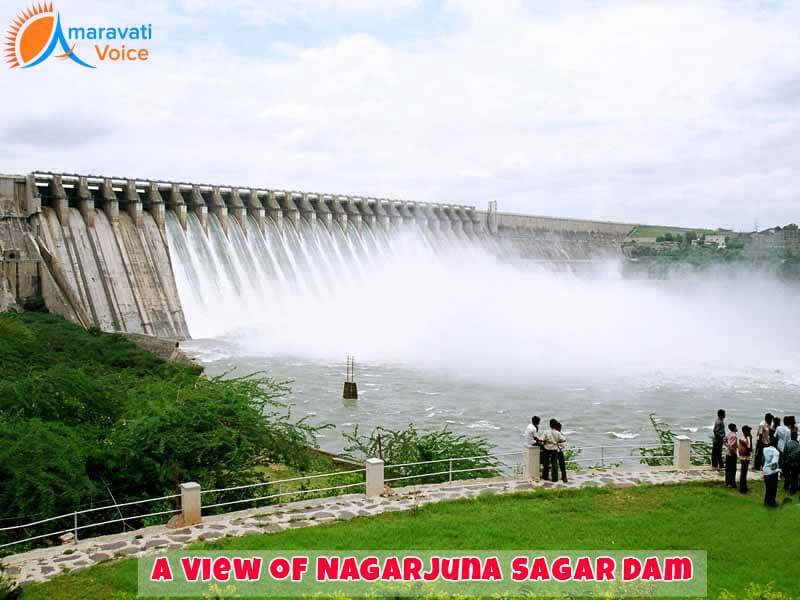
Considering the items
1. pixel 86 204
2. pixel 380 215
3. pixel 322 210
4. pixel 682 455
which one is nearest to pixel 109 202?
pixel 86 204

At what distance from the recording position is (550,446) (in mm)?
13078

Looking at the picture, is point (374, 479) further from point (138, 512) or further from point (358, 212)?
point (358, 212)

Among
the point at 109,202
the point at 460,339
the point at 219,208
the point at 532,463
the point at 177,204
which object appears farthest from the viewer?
the point at 219,208

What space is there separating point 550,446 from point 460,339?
26.4m

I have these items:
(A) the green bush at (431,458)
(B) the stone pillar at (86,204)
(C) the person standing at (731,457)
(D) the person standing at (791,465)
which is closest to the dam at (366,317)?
(B) the stone pillar at (86,204)

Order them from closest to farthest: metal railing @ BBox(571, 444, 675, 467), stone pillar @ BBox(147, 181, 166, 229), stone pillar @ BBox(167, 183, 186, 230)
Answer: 1. metal railing @ BBox(571, 444, 675, 467)
2. stone pillar @ BBox(147, 181, 166, 229)
3. stone pillar @ BBox(167, 183, 186, 230)

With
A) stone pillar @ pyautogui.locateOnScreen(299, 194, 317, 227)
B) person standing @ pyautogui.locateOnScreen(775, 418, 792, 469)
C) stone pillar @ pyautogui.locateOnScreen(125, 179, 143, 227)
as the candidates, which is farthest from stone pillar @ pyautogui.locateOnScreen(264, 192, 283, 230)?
person standing @ pyautogui.locateOnScreen(775, 418, 792, 469)

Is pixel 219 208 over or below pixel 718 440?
over

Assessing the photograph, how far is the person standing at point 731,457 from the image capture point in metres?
12.9

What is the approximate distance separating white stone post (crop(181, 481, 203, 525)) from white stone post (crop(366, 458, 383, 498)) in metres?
2.83

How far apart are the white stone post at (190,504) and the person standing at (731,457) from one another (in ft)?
28.9

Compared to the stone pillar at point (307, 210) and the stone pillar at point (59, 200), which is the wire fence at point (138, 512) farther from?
the stone pillar at point (307, 210)

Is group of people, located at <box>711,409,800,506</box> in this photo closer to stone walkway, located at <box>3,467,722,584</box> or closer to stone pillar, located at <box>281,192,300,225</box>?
stone walkway, located at <box>3,467,722,584</box>

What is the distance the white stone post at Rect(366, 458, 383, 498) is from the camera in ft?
40.8
